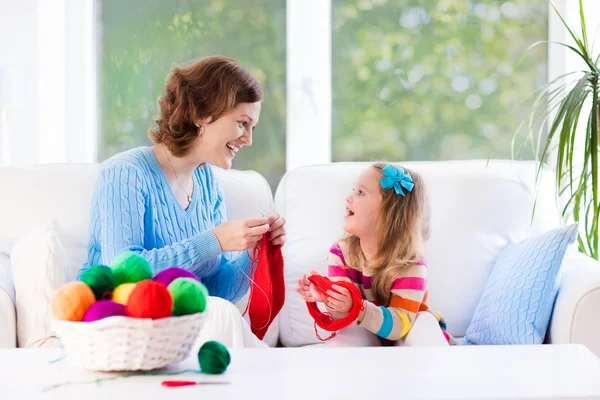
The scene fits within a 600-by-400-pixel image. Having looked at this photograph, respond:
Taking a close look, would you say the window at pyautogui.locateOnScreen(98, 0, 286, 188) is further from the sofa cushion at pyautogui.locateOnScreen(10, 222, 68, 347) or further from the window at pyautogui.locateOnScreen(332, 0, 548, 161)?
the sofa cushion at pyautogui.locateOnScreen(10, 222, 68, 347)

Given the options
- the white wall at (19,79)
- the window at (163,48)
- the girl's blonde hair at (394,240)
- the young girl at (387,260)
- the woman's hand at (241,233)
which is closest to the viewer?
the woman's hand at (241,233)

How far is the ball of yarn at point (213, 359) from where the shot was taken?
112cm

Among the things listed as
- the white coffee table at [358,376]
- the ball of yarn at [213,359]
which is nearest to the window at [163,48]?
the white coffee table at [358,376]

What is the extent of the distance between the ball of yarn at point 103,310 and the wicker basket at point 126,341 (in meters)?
0.01

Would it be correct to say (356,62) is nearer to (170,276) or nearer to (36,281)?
(36,281)

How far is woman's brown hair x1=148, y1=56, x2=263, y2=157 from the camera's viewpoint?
6.56 feet

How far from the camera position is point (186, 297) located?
109cm

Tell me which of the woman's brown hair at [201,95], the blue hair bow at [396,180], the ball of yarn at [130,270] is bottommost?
the ball of yarn at [130,270]

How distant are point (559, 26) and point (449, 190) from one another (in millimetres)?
1144

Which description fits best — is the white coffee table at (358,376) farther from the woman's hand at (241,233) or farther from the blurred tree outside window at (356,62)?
the blurred tree outside window at (356,62)

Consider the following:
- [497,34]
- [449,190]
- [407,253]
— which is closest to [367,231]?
[407,253]

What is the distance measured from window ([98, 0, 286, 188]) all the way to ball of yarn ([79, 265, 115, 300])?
1.91 metres

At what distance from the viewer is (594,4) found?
2.87 metres

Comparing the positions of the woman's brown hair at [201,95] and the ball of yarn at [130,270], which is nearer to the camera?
the ball of yarn at [130,270]
